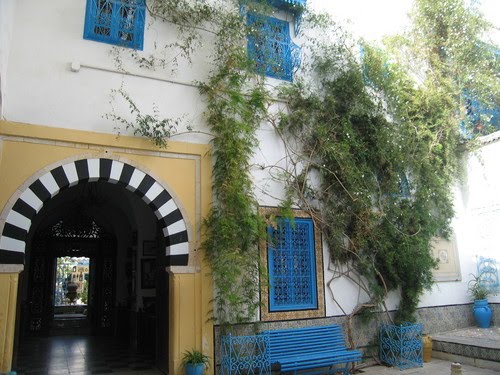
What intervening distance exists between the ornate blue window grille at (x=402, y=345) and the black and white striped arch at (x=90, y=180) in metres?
3.07

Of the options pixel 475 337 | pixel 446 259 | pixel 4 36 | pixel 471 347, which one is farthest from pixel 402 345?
pixel 4 36

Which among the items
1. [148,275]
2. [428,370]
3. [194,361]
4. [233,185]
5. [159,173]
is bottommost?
[428,370]

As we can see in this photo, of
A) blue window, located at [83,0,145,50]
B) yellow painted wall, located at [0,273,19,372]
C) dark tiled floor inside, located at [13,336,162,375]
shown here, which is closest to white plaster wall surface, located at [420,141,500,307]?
dark tiled floor inside, located at [13,336,162,375]

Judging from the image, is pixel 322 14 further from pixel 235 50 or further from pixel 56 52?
pixel 56 52

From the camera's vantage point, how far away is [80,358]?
21.1 ft

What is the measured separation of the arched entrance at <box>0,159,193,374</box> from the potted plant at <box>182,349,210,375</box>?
0.74 m

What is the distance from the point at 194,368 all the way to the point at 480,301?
5.12 m

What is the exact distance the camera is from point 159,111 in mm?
5203

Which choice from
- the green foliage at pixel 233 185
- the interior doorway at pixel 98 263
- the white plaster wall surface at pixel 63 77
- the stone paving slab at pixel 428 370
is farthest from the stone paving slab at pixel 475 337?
the white plaster wall surface at pixel 63 77

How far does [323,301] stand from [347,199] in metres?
1.47

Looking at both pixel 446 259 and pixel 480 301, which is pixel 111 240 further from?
pixel 480 301

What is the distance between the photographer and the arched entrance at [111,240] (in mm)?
4359

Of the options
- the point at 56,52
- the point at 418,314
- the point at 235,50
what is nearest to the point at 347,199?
the point at 418,314

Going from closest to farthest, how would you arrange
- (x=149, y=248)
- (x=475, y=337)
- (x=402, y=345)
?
1. (x=402, y=345)
2. (x=475, y=337)
3. (x=149, y=248)
